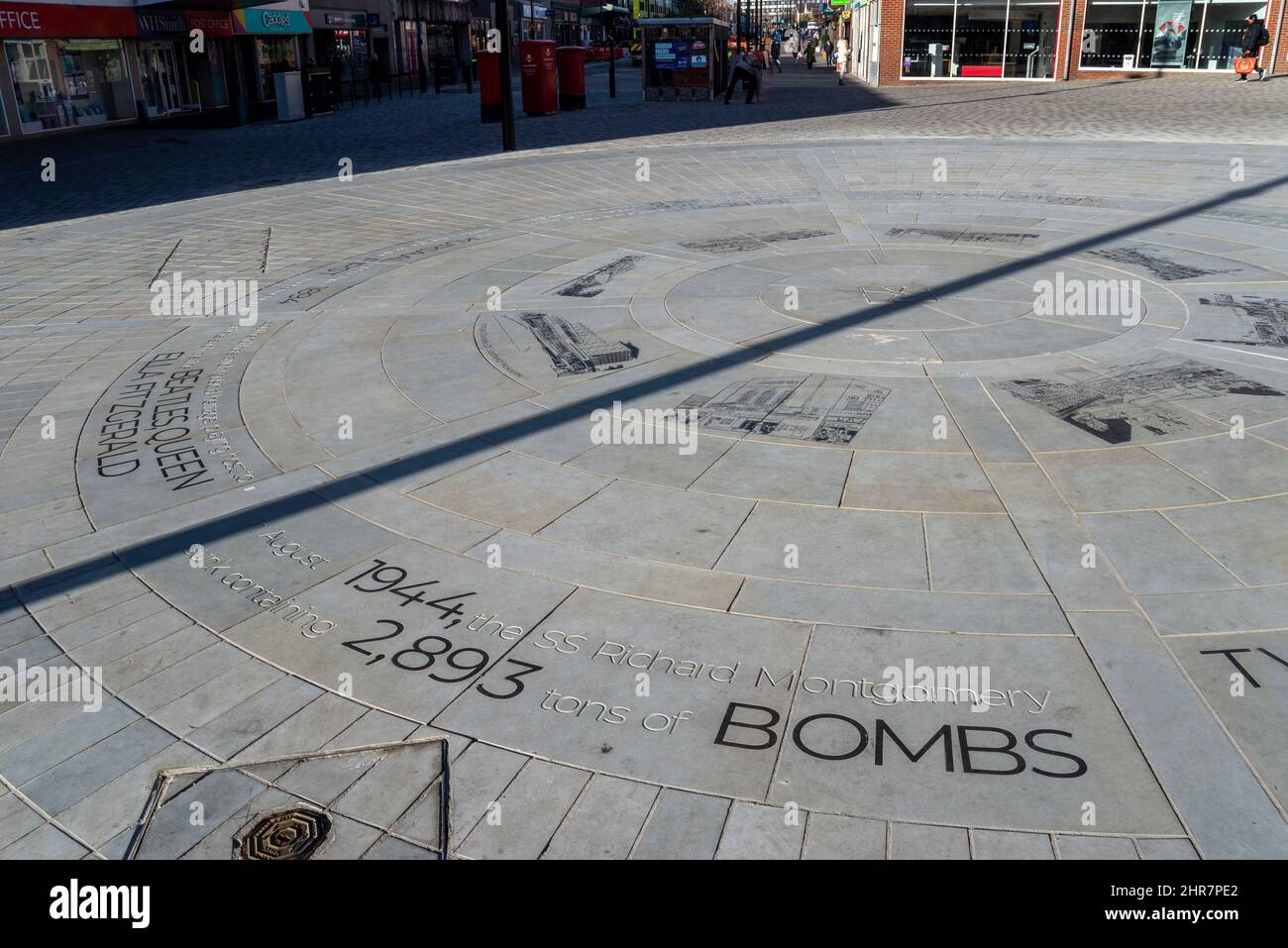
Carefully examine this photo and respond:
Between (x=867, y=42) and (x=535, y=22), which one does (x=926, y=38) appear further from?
(x=535, y=22)

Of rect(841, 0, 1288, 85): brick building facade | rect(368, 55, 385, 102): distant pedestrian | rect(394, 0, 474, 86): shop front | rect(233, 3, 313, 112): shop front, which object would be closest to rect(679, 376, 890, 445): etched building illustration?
rect(233, 3, 313, 112): shop front

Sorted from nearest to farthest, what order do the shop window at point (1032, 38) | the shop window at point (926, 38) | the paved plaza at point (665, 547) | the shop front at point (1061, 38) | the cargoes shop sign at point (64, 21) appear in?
the paved plaza at point (665, 547) → the cargoes shop sign at point (64, 21) → the shop front at point (1061, 38) → the shop window at point (1032, 38) → the shop window at point (926, 38)

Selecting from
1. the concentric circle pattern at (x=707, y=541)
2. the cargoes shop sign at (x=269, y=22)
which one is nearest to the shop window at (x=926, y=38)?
the cargoes shop sign at (x=269, y=22)

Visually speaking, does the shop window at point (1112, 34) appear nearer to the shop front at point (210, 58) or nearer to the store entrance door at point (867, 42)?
the store entrance door at point (867, 42)

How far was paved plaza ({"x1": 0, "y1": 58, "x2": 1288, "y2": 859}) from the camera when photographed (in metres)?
4.27

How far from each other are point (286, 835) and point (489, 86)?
98.8 ft

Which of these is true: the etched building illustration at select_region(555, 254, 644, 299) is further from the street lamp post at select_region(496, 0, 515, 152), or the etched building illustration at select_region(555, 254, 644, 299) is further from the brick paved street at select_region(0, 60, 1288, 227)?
the street lamp post at select_region(496, 0, 515, 152)

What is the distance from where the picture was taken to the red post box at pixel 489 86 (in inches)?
1200

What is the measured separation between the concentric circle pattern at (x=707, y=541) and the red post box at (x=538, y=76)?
2164 cm

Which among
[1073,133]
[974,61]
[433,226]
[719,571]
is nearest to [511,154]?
[433,226]

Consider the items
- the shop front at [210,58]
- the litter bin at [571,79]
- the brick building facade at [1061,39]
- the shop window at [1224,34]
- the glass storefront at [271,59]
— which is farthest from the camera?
the glass storefront at [271,59]

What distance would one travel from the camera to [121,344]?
433 inches

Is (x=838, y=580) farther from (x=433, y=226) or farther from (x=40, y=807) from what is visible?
(x=433, y=226)
